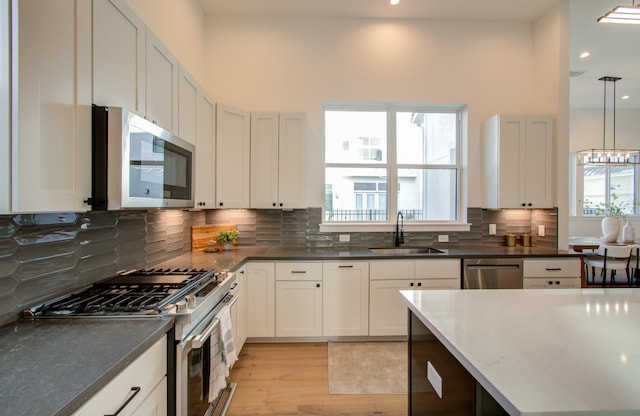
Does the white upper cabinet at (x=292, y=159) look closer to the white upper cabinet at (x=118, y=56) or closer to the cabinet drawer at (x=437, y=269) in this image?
the cabinet drawer at (x=437, y=269)

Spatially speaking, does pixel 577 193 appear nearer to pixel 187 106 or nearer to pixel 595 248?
pixel 595 248

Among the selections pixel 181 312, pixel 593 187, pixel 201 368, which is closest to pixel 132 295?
pixel 181 312

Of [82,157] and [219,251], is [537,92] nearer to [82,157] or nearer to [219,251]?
[219,251]

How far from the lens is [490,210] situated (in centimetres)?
344

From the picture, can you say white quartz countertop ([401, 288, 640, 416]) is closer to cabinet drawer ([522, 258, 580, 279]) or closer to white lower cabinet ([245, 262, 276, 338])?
cabinet drawer ([522, 258, 580, 279])

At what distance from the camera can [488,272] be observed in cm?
277

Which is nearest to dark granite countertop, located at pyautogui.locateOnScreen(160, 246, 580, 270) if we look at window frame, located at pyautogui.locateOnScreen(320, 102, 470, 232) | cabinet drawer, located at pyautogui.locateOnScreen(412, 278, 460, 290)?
cabinet drawer, located at pyautogui.locateOnScreen(412, 278, 460, 290)

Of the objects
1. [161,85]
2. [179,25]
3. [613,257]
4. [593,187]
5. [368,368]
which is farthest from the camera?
[593,187]

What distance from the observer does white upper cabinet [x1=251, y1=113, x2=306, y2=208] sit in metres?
3.01

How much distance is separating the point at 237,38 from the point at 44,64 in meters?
2.72

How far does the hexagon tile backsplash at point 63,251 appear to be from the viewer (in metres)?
1.16

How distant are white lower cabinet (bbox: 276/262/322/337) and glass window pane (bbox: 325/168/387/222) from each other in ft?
2.95

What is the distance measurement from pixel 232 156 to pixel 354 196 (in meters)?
1.50

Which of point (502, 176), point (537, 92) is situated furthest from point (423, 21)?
point (502, 176)
